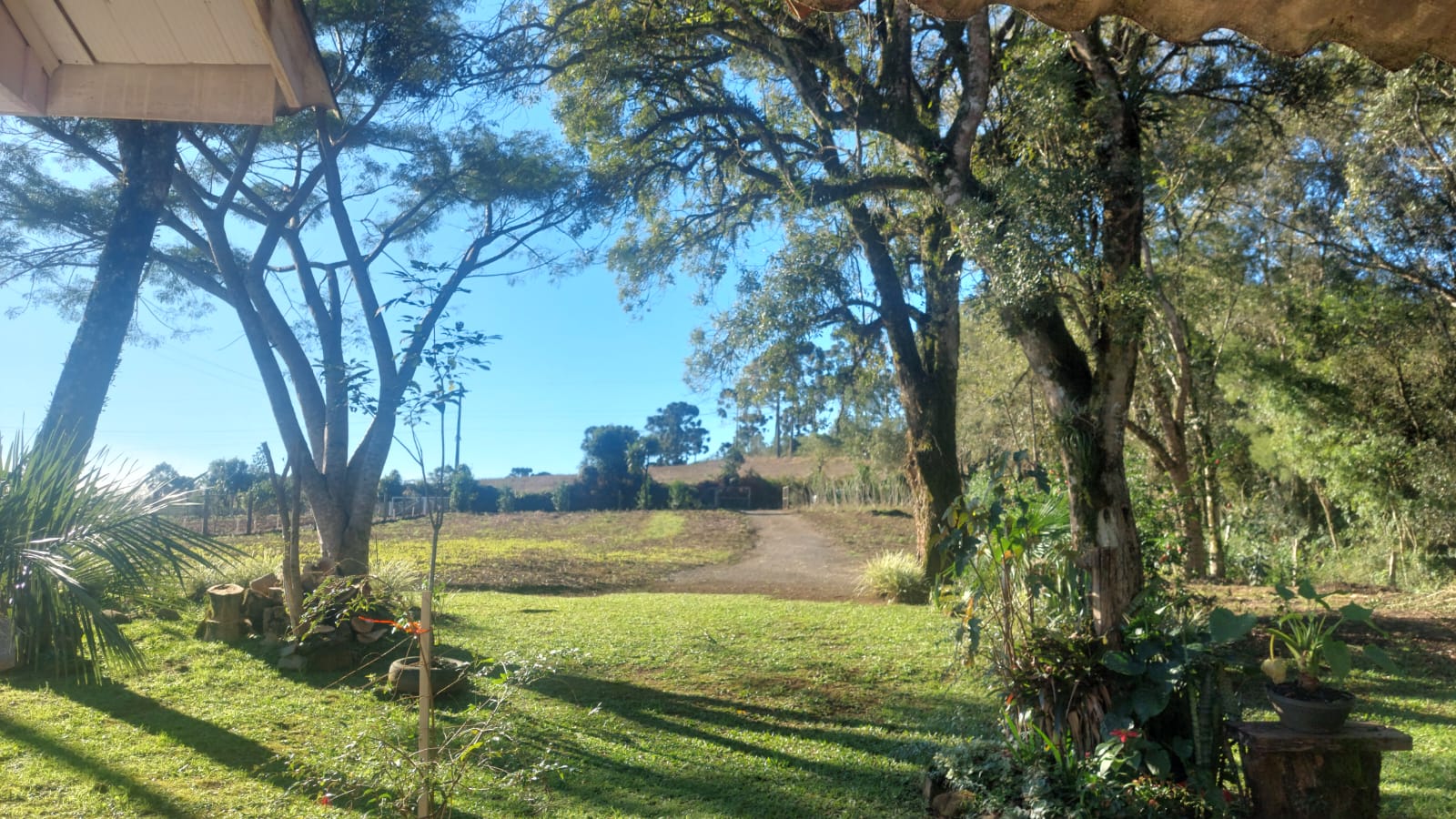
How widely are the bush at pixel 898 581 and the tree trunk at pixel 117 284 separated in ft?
30.0

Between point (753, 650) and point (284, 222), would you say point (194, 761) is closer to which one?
point (753, 650)

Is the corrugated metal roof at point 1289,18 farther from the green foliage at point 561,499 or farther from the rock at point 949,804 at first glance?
the green foliage at point 561,499

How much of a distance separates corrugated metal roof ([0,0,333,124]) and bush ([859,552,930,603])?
9800 mm

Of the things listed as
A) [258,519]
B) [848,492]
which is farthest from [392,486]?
[848,492]

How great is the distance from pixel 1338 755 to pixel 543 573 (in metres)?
12.5

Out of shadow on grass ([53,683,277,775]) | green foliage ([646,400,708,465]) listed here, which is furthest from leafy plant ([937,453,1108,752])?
green foliage ([646,400,708,465])

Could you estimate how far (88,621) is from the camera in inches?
101

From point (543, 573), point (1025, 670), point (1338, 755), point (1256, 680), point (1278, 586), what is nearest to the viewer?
point (1338, 755)

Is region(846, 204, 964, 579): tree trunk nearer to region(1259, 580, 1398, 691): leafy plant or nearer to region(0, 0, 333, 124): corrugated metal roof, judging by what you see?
region(1259, 580, 1398, 691): leafy plant

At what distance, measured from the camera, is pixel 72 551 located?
2594mm

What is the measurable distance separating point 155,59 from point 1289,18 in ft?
12.3

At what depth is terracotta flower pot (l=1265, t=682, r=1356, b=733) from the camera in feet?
10.6

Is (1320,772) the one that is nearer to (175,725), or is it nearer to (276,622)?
(175,725)

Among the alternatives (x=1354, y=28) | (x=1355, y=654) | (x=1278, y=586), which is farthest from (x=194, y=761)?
(x=1355, y=654)
